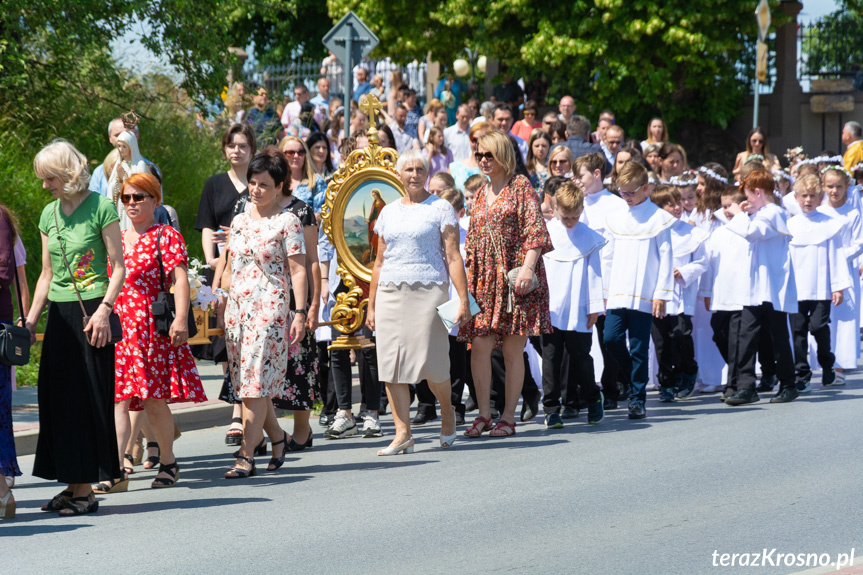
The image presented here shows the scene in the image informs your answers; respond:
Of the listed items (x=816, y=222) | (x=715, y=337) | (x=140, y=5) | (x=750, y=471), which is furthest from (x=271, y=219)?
(x=140, y=5)

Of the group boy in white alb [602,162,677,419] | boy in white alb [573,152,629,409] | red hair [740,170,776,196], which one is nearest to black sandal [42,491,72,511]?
boy in white alb [602,162,677,419]

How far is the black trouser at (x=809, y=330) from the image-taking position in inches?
448

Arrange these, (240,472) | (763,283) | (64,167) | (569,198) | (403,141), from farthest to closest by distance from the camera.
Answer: (403,141)
(763,283)
(569,198)
(240,472)
(64,167)

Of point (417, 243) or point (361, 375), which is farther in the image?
point (361, 375)

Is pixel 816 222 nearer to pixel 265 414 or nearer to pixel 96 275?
pixel 265 414

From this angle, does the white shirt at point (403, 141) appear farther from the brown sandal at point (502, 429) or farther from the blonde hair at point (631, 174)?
the brown sandal at point (502, 429)

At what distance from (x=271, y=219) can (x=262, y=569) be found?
279 centimetres

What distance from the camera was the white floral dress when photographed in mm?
7738

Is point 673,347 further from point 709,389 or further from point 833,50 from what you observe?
point 833,50

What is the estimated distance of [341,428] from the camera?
9547 mm

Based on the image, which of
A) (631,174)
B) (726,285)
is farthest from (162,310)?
(726,285)

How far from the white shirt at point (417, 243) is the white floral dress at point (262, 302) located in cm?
85

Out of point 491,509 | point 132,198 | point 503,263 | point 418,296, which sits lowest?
point 491,509

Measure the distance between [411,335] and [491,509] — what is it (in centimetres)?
196
